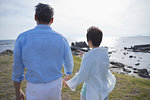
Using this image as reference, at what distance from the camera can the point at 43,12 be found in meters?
1.66

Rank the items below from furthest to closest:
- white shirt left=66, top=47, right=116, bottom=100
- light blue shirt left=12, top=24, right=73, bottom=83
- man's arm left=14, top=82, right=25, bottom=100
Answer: white shirt left=66, top=47, right=116, bottom=100
man's arm left=14, top=82, right=25, bottom=100
light blue shirt left=12, top=24, right=73, bottom=83

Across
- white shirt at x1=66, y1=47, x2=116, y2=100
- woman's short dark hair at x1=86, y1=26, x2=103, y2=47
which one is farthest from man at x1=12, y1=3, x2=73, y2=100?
woman's short dark hair at x1=86, y1=26, x2=103, y2=47

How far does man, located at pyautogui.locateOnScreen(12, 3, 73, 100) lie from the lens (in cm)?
155

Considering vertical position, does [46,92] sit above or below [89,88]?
above

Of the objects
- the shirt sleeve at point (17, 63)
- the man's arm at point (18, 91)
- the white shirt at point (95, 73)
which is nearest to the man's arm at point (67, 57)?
the white shirt at point (95, 73)

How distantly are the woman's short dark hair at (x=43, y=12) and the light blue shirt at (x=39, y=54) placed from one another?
0.37 feet

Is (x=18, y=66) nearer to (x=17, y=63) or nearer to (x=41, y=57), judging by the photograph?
(x=17, y=63)

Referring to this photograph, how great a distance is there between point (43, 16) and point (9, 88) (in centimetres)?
504

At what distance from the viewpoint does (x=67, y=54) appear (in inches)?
74.9

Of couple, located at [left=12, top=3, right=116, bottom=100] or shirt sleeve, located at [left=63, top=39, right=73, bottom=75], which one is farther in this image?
shirt sleeve, located at [left=63, top=39, right=73, bottom=75]

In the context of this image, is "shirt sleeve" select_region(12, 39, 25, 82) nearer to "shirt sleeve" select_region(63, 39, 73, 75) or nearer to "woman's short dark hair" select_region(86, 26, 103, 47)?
"shirt sleeve" select_region(63, 39, 73, 75)

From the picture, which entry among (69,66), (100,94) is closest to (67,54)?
(69,66)

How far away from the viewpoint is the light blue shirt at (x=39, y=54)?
154cm

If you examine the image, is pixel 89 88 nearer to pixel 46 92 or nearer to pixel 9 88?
pixel 46 92
